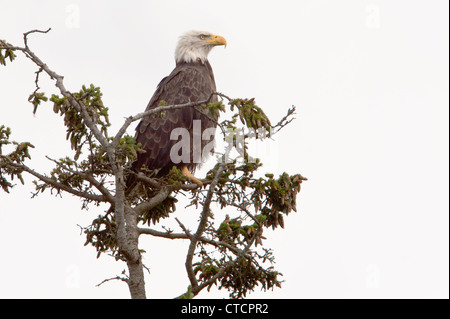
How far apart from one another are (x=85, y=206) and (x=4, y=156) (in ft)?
3.81

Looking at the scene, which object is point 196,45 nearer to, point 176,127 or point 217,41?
point 217,41

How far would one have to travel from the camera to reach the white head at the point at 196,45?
12.0 meters

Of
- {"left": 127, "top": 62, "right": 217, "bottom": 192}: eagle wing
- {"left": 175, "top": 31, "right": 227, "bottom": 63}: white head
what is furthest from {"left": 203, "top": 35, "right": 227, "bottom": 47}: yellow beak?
{"left": 127, "top": 62, "right": 217, "bottom": 192}: eagle wing

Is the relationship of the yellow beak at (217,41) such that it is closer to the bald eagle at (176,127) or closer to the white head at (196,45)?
the white head at (196,45)

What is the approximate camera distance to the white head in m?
12.0

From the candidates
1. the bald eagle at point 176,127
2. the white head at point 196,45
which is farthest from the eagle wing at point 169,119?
the white head at point 196,45

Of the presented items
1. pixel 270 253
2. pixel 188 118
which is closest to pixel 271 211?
pixel 270 253

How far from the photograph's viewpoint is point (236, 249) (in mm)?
7953

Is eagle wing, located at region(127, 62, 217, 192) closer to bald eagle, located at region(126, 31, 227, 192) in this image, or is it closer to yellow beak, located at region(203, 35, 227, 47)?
bald eagle, located at region(126, 31, 227, 192)

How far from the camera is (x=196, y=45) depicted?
12094 mm

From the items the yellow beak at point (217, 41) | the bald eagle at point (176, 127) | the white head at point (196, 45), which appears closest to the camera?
the bald eagle at point (176, 127)

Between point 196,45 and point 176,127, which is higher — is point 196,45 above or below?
above

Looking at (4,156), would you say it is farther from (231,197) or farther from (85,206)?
(231,197)

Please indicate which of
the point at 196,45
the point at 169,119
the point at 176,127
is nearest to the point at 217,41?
the point at 196,45
